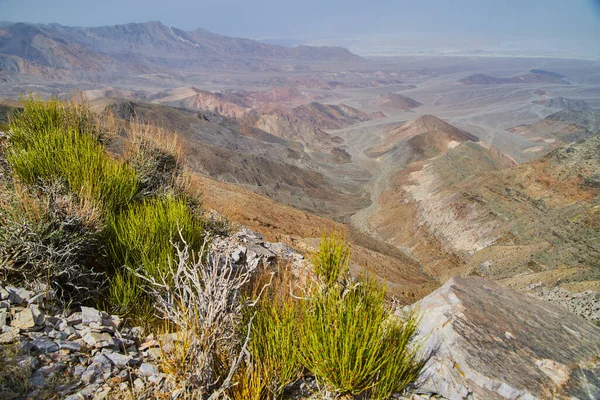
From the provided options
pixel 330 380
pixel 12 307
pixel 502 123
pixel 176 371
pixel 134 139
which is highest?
pixel 134 139

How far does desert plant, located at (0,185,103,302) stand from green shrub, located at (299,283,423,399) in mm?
2967

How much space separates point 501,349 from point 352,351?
8.34ft

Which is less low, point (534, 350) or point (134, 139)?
point (134, 139)

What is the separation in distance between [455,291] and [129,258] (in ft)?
17.4

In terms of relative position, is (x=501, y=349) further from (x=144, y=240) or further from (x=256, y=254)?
(x=256, y=254)

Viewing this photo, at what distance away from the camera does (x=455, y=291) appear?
20.0 ft

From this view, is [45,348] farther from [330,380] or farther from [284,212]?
[284,212]

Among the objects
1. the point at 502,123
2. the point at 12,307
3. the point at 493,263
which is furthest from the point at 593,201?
the point at 502,123

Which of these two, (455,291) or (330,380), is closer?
(330,380)

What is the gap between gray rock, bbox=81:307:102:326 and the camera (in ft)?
13.9

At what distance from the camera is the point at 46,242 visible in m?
4.62

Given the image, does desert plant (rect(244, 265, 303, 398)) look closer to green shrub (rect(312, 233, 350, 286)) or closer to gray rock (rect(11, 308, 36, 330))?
green shrub (rect(312, 233, 350, 286))

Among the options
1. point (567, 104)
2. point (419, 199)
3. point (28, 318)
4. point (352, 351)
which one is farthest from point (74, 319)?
point (567, 104)

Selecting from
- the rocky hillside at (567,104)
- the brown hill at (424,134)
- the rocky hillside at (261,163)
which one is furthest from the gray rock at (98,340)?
the rocky hillside at (567,104)
